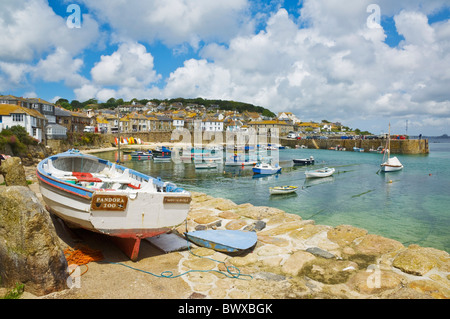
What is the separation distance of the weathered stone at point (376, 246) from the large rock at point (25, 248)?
9620 mm

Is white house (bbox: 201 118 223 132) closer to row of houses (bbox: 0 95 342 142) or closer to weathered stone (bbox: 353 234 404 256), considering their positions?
row of houses (bbox: 0 95 342 142)

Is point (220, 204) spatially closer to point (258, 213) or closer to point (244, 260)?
point (258, 213)

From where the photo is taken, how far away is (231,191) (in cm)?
2717

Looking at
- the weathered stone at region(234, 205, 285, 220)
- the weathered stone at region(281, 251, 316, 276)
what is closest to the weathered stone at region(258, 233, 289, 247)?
the weathered stone at region(281, 251, 316, 276)

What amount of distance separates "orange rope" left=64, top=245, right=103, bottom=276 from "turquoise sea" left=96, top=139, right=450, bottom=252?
43.6 ft

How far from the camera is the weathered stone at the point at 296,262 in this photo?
26.1 feet

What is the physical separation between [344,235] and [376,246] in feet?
4.27

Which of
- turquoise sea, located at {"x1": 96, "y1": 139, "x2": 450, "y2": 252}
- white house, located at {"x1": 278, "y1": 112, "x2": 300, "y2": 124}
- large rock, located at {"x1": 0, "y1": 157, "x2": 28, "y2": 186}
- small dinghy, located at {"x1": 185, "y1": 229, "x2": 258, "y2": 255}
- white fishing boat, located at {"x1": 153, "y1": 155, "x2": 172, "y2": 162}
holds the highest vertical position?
white house, located at {"x1": 278, "y1": 112, "x2": 300, "y2": 124}

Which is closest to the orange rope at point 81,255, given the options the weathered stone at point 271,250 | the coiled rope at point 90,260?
the coiled rope at point 90,260

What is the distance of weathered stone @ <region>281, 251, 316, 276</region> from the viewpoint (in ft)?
26.1

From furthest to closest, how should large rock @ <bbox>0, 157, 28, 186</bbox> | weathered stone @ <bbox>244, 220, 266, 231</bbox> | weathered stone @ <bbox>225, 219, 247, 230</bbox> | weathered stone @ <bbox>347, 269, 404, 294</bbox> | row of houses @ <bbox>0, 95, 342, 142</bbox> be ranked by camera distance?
A: row of houses @ <bbox>0, 95, 342, 142</bbox>
large rock @ <bbox>0, 157, 28, 186</bbox>
weathered stone @ <bbox>225, 219, 247, 230</bbox>
weathered stone @ <bbox>244, 220, 266, 231</bbox>
weathered stone @ <bbox>347, 269, 404, 294</bbox>

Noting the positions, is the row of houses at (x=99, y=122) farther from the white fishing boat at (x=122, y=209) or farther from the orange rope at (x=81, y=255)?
the orange rope at (x=81, y=255)

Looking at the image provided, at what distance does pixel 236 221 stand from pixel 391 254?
21.3 ft
